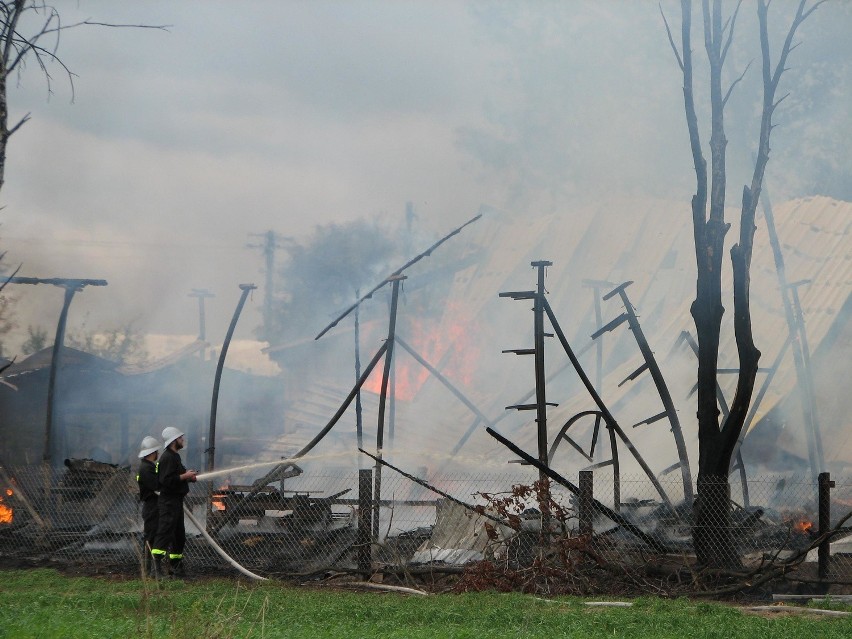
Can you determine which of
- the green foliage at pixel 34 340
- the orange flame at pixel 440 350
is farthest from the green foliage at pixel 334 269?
the green foliage at pixel 34 340

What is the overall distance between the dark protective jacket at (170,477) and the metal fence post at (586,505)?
478 centimetres

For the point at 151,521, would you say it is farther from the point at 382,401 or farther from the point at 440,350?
the point at 440,350

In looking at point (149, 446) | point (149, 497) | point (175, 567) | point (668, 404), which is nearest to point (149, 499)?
point (149, 497)

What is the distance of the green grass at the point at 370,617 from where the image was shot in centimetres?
796

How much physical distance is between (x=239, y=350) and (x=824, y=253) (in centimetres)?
1920

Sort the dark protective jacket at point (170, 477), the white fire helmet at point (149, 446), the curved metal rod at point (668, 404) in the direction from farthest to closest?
1. the curved metal rod at point (668, 404)
2. the white fire helmet at point (149, 446)
3. the dark protective jacket at point (170, 477)

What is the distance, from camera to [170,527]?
12.7 m

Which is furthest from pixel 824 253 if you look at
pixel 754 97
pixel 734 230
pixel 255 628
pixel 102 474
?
pixel 255 628

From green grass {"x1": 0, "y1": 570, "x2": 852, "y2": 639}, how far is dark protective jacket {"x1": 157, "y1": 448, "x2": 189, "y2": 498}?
1.62m

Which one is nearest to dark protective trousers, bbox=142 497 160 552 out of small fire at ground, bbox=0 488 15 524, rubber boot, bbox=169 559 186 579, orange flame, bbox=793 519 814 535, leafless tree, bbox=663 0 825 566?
rubber boot, bbox=169 559 186 579

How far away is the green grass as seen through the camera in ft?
26.1

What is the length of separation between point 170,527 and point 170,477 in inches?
23.8

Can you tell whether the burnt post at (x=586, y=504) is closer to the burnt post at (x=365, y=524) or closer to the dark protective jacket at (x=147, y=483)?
the burnt post at (x=365, y=524)

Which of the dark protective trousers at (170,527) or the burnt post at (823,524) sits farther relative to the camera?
the dark protective trousers at (170,527)
